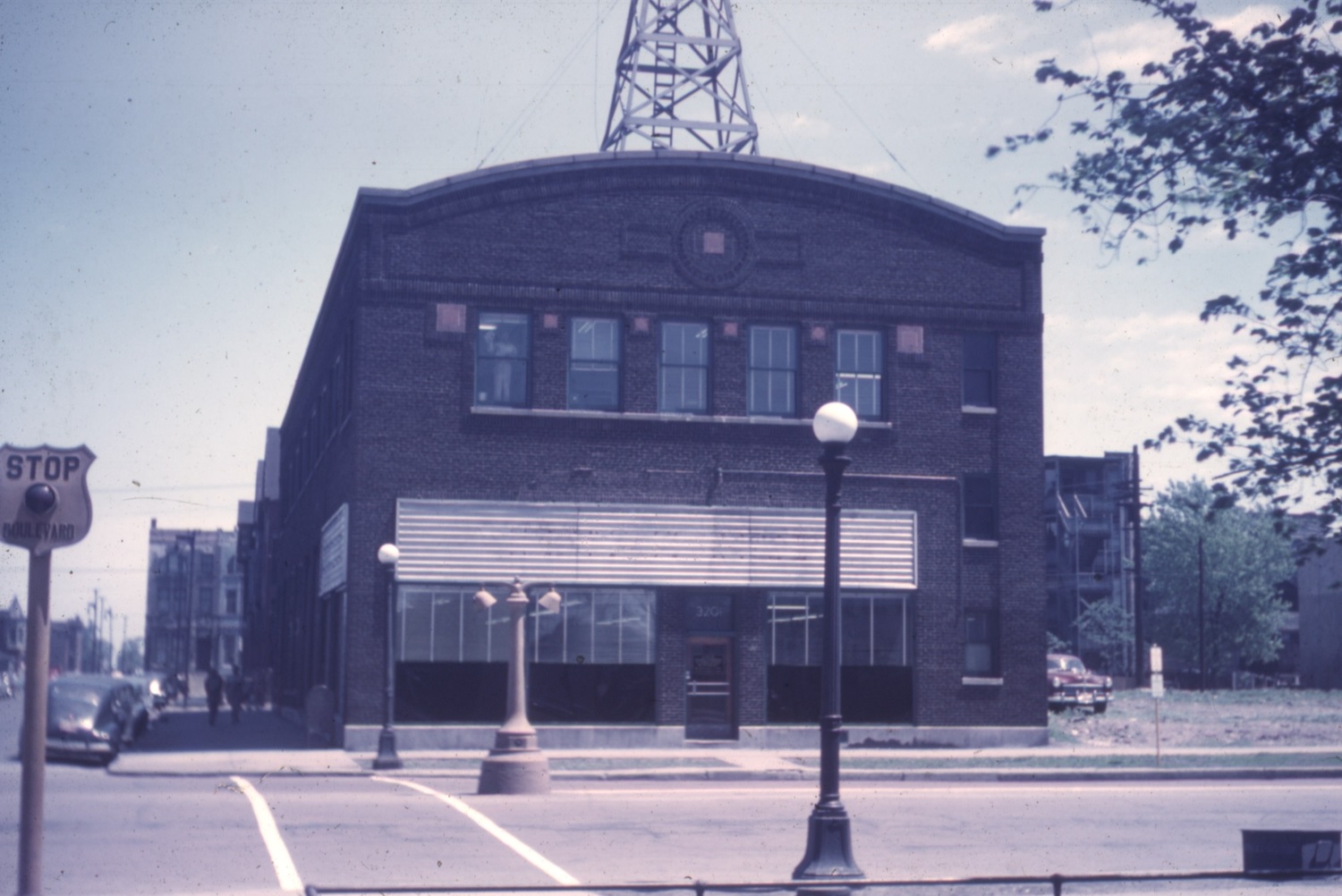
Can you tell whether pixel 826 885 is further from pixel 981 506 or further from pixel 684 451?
pixel 981 506

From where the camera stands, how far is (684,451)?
109 ft

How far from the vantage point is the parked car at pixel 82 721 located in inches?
1105

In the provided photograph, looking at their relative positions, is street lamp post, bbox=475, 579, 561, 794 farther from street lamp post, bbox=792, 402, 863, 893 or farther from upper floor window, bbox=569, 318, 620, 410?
upper floor window, bbox=569, 318, 620, 410

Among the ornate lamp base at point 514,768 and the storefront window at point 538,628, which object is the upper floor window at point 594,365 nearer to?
the storefront window at point 538,628

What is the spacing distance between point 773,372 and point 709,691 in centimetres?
721

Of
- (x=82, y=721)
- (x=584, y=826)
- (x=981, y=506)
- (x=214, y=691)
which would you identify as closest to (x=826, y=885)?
(x=584, y=826)

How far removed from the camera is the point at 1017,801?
72.6 ft

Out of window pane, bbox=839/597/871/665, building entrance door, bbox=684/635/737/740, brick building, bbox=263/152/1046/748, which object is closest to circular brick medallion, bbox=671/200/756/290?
brick building, bbox=263/152/1046/748

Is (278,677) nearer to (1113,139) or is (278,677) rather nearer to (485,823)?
(485,823)

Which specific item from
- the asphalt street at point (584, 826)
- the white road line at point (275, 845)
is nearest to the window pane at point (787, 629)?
the asphalt street at point (584, 826)

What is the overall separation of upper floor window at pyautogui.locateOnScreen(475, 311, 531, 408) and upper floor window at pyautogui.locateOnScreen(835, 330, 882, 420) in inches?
280

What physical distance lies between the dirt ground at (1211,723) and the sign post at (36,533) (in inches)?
1088

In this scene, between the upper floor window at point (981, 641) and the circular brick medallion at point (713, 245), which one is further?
the upper floor window at point (981, 641)

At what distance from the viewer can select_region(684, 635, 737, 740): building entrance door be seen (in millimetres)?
33000
